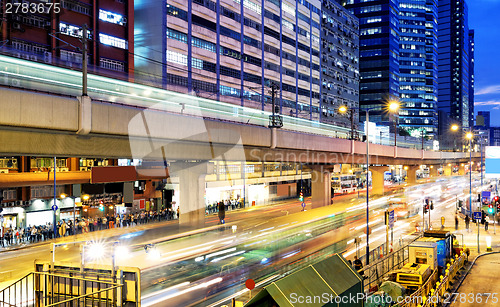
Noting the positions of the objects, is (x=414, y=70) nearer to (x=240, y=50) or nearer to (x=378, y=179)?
(x=378, y=179)

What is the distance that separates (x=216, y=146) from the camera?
107ft

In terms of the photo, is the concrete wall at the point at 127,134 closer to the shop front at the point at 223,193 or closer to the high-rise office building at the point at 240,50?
the high-rise office building at the point at 240,50

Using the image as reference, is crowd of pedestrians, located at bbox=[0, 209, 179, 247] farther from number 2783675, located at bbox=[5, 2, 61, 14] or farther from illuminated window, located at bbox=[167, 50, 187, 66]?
illuminated window, located at bbox=[167, 50, 187, 66]

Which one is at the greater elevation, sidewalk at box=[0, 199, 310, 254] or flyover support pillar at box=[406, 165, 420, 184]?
flyover support pillar at box=[406, 165, 420, 184]

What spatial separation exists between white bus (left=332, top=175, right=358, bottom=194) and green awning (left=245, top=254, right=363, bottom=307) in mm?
67170

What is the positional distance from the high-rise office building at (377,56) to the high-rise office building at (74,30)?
334ft

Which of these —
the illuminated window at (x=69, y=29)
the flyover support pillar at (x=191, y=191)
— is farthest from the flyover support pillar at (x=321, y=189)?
the illuminated window at (x=69, y=29)

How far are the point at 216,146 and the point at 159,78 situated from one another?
30.0 metres

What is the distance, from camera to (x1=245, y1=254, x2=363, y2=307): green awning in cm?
1026

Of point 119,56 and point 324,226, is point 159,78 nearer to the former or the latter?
point 119,56

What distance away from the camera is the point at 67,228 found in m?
38.7

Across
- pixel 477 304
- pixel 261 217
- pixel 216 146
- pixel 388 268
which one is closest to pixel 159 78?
pixel 261 217

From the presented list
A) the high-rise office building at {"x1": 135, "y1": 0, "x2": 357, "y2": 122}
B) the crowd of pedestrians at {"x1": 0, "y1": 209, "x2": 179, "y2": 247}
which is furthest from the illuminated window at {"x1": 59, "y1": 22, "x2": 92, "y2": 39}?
the crowd of pedestrians at {"x1": 0, "y1": 209, "x2": 179, "y2": 247}

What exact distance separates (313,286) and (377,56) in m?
145
